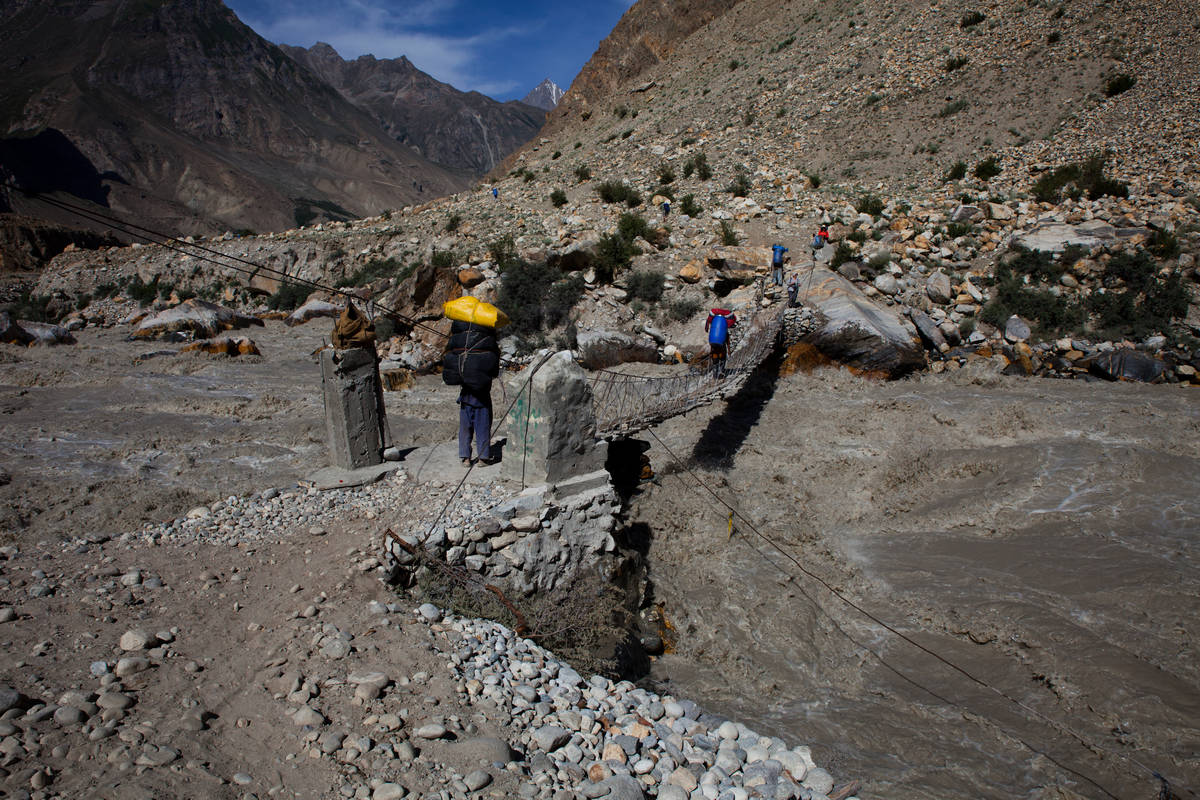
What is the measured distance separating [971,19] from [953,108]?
4637mm

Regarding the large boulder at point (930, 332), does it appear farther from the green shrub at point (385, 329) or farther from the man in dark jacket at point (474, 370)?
the green shrub at point (385, 329)

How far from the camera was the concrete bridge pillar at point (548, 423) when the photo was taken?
5078 millimetres

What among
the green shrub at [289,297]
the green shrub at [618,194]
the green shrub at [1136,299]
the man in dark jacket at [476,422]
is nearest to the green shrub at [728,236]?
the green shrub at [618,194]

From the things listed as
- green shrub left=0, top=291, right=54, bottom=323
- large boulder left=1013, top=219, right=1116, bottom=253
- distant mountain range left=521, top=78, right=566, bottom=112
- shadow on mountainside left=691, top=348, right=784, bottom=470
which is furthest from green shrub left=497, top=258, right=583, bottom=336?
distant mountain range left=521, top=78, right=566, bottom=112

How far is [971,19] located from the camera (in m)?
20.3

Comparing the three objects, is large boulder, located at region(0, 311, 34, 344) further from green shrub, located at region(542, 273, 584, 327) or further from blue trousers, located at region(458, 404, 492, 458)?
blue trousers, located at region(458, 404, 492, 458)

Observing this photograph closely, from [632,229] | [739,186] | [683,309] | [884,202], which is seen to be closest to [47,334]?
[632,229]

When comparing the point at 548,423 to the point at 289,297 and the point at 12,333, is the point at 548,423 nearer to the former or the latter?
the point at 12,333

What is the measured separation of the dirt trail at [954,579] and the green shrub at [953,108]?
11849 millimetres

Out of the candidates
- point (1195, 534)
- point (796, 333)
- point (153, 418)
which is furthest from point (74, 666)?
point (796, 333)

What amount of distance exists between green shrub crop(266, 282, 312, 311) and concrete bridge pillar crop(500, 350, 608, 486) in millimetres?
15547

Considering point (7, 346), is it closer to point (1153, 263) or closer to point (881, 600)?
point (881, 600)

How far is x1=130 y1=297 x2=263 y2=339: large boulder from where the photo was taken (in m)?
14.3

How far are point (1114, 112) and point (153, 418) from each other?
70.0 ft
